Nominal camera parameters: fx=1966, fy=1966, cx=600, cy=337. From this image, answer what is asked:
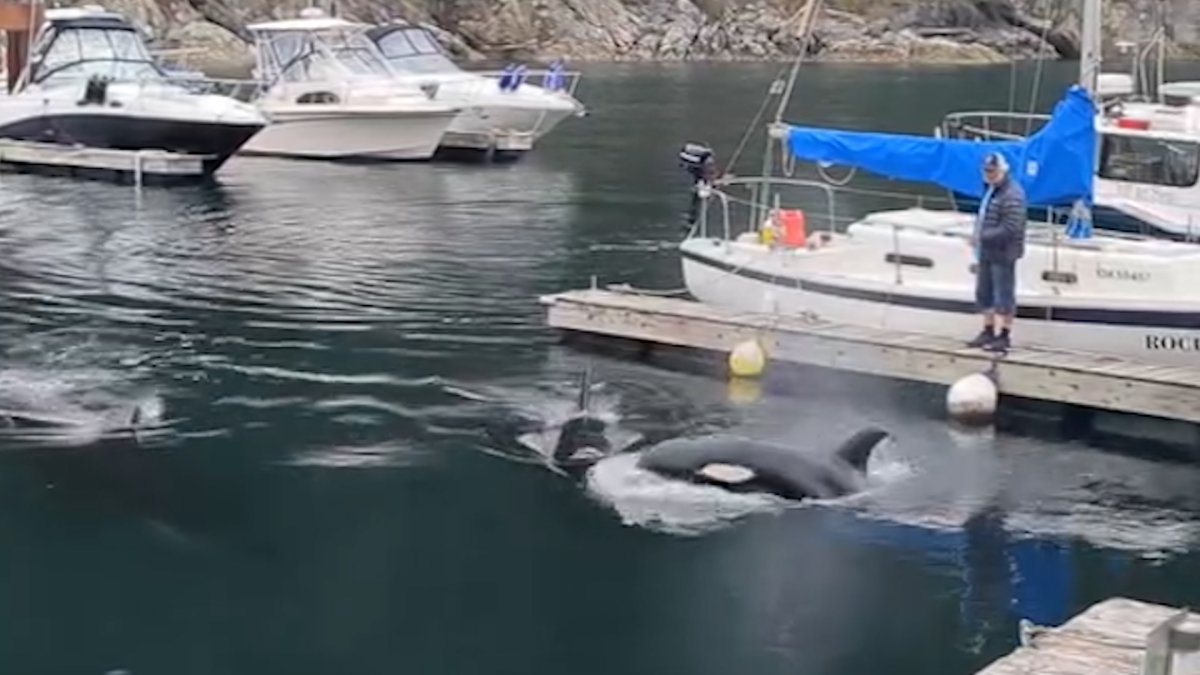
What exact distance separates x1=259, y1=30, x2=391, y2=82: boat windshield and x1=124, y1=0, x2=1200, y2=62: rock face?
4469 centimetres

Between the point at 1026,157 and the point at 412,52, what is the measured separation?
1086 inches

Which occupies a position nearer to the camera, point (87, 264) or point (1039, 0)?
point (87, 264)

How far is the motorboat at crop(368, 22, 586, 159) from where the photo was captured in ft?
152

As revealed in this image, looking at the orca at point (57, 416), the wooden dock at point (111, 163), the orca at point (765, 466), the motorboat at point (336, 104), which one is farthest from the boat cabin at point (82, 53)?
the orca at point (765, 466)

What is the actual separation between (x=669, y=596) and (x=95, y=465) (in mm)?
5841

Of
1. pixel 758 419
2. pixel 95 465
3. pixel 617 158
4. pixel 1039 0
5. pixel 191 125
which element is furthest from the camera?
pixel 1039 0

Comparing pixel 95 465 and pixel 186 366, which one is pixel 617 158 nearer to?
pixel 186 366

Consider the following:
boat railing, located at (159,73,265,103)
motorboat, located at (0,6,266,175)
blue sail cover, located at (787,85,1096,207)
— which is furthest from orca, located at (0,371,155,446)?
boat railing, located at (159,73,265,103)

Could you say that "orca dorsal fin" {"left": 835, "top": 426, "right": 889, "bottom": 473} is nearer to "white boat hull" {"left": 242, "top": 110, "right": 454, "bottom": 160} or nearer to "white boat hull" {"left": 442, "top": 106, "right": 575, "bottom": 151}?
"white boat hull" {"left": 242, "top": 110, "right": 454, "bottom": 160}

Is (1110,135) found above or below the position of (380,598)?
above

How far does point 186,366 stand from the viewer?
70.3 ft

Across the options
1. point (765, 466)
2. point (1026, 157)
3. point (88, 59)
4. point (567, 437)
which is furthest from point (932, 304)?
point (88, 59)

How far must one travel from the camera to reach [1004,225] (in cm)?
1909

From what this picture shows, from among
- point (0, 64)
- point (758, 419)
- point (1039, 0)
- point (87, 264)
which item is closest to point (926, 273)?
point (758, 419)
